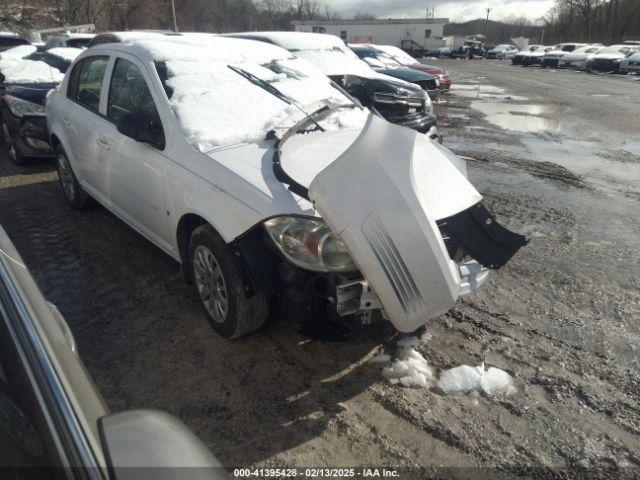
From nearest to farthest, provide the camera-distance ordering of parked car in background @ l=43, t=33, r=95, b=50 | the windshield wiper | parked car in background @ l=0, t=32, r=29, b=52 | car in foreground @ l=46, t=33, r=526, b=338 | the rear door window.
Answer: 1. car in foreground @ l=46, t=33, r=526, b=338
2. the windshield wiper
3. the rear door window
4. parked car in background @ l=0, t=32, r=29, b=52
5. parked car in background @ l=43, t=33, r=95, b=50

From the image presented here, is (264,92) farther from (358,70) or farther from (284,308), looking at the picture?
(358,70)

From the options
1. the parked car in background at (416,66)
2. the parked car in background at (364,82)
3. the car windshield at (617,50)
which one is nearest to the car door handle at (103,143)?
the parked car in background at (364,82)

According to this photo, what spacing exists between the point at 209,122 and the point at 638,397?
314 cm

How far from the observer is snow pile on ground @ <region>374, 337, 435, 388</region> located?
8.95 ft

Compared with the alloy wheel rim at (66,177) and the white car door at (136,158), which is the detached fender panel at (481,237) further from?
the alloy wheel rim at (66,177)

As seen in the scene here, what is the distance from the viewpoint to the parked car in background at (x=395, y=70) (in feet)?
39.4

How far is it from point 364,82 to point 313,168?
5995 mm

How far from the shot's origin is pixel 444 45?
200ft

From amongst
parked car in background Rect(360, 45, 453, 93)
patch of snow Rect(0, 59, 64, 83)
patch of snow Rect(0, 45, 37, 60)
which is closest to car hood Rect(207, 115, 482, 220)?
patch of snow Rect(0, 59, 64, 83)

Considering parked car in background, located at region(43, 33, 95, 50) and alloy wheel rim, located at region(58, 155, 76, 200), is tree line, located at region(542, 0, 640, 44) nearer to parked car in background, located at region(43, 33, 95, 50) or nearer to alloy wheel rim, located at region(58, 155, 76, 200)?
parked car in background, located at region(43, 33, 95, 50)

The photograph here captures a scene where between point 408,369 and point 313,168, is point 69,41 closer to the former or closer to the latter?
point 313,168

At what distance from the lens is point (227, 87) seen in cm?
361

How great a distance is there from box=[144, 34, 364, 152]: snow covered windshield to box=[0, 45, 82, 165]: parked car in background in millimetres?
3643

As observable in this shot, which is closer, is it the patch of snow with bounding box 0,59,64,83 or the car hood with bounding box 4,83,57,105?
the car hood with bounding box 4,83,57,105
